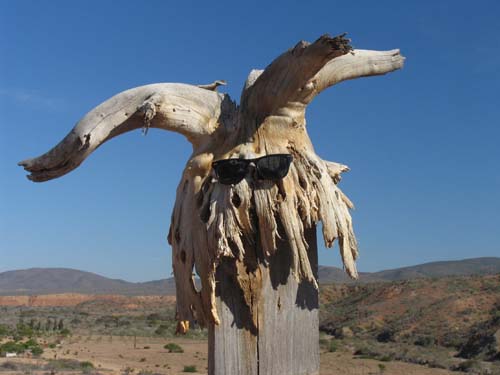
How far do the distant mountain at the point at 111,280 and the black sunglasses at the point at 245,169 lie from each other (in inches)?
4820

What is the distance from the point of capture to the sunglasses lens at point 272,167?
9.18 feet

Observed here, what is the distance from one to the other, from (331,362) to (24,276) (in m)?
149

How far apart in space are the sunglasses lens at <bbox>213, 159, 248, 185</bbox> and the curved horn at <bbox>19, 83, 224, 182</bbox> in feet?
0.91

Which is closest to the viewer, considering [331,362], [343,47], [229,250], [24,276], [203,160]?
[343,47]

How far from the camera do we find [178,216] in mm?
3027

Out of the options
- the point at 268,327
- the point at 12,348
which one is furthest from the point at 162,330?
the point at 268,327

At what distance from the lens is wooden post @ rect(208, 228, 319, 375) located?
2.77 metres

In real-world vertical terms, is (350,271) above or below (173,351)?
above

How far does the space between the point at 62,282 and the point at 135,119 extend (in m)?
159

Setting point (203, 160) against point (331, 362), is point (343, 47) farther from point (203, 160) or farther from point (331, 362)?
point (331, 362)

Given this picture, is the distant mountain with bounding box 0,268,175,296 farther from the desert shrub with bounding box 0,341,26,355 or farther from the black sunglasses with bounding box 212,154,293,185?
the black sunglasses with bounding box 212,154,293,185

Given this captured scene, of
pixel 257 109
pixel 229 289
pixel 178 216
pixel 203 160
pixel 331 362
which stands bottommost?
pixel 331 362

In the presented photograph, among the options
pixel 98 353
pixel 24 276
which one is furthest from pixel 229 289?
pixel 24 276

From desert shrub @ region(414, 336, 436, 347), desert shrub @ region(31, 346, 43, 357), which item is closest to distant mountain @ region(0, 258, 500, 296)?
desert shrub @ region(414, 336, 436, 347)
